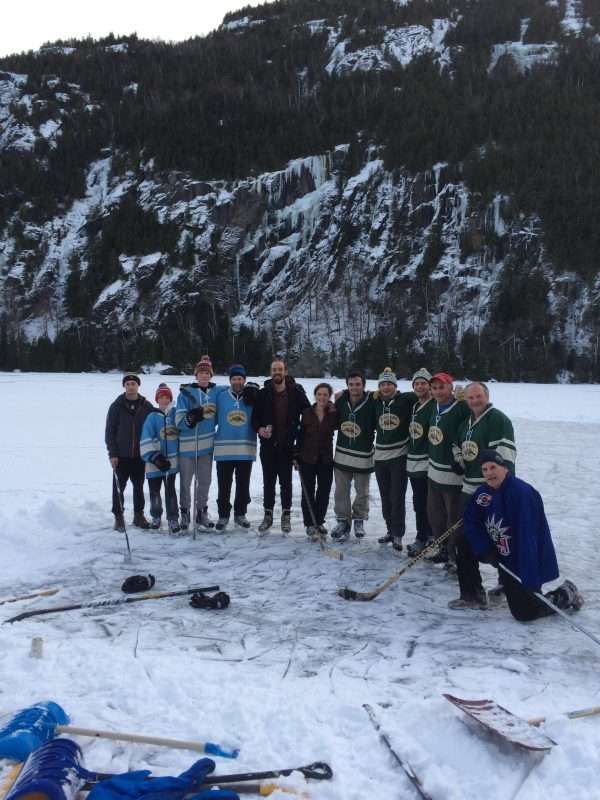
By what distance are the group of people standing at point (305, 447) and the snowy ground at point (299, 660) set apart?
16.6 inches

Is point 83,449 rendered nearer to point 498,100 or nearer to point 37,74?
point 498,100

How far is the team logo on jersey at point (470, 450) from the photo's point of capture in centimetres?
573

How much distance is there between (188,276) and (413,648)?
236ft

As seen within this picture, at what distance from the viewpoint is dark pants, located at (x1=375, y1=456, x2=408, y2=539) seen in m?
6.93

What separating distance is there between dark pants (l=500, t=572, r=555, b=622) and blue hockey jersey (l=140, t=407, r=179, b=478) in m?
4.31

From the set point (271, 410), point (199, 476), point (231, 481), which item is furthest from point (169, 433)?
point (271, 410)

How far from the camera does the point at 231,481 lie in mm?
7750

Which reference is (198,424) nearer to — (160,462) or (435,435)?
(160,462)

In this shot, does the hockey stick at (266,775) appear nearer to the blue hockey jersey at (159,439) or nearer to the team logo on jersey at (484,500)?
the team logo on jersey at (484,500)

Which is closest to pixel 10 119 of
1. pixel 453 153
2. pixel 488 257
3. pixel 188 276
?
pixel 188 276

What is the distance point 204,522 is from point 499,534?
12.9 ft

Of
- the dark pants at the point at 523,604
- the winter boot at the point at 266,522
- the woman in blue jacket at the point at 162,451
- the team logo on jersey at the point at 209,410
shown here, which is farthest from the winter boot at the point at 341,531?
the dark pants at the point at 523,604

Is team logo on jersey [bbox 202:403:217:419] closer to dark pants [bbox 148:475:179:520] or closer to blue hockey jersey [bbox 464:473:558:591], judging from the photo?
dark pants [bbox 148:475:179:520]

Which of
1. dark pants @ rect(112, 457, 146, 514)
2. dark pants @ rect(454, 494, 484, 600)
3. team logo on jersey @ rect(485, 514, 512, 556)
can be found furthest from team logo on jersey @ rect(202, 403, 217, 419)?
team logo on jersey @ rect(485, 514, 512, 556)
